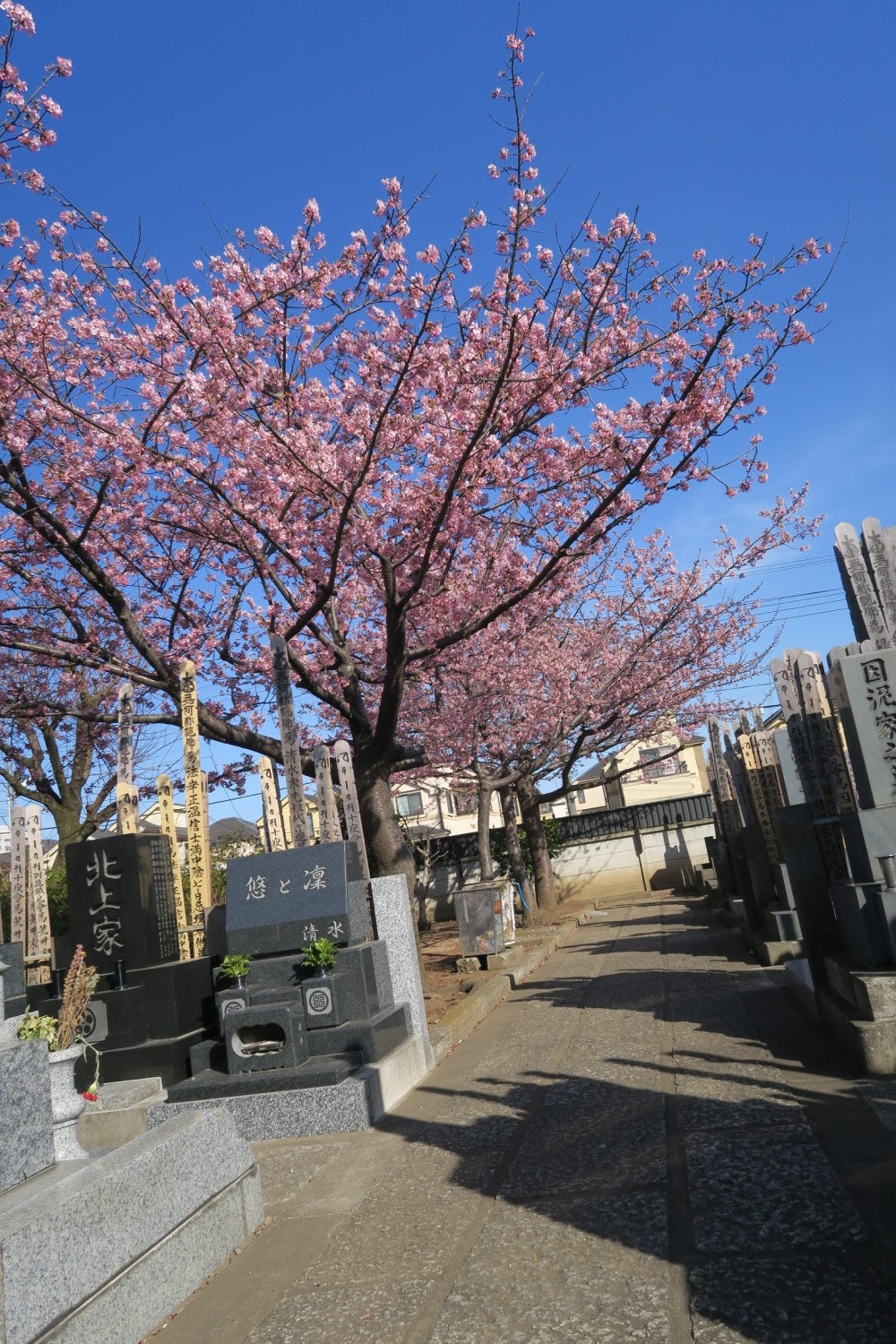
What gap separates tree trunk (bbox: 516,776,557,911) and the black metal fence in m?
3.82

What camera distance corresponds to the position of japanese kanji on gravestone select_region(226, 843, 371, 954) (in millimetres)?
7348

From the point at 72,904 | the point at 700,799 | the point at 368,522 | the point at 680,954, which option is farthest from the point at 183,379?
the point at 700,799

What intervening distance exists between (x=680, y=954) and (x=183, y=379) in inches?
372

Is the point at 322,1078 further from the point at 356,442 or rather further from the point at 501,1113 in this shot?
the point at 356,442

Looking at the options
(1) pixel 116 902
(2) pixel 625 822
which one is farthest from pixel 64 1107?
(2) pixel 625 822

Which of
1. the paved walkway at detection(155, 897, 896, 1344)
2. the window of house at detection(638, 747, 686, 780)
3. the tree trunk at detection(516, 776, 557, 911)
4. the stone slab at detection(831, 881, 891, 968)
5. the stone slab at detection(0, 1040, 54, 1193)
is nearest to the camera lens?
the paved walkway at detection(155, 897, 896, 1344)

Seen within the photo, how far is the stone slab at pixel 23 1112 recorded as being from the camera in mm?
3387

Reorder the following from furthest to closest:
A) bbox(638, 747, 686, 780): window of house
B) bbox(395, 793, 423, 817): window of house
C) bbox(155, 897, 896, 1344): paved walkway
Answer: bbox(395, 793, 423, 817): window of house
bbox(638, 747, 686, 780): window of house
bbox(155, 897, 896, 1344): paved walkway

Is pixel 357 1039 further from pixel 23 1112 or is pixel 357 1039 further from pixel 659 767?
pixel 659 767

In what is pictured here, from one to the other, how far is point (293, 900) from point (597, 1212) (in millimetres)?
4001

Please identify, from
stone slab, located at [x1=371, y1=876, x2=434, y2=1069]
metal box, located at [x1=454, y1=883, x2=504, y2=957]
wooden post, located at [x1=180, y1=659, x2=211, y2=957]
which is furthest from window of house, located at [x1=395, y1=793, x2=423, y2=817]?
stone slab, located at [x1=371, y1=876, x2=434, y2=1069]

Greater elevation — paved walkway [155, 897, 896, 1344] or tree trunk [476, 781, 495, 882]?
tree trunk [476, 781, 495, 882]

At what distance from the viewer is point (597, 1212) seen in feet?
13.2

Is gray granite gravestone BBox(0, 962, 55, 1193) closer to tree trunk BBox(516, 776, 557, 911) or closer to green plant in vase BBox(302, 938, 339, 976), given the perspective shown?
green plant in vase BBox(302, 938, 339, 976)
